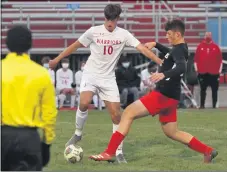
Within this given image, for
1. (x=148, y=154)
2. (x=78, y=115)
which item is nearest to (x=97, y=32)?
(x=78, y=115)

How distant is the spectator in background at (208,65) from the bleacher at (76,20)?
292cm

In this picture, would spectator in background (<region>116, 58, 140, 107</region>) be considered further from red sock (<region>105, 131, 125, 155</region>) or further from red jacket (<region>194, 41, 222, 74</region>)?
red sock (<region>105, 131, 125, 155</region>)

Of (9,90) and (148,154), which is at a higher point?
(9,90)

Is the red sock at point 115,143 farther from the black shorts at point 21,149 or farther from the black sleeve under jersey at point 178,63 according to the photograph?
the black shorts at point 21,149

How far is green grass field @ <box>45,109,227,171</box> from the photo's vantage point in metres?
10.2

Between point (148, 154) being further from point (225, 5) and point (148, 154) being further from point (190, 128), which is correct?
point (225, 5)

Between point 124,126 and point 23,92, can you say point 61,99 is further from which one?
point 23,92

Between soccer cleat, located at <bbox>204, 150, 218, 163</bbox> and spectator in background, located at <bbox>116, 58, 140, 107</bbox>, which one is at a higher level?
soccer cleat, located at <bbox>204, 150, 218, 163</bbox>

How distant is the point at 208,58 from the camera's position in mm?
23234

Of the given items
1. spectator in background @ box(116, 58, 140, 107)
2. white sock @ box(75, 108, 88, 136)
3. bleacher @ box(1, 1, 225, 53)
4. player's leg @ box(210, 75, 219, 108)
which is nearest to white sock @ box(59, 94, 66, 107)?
spectator in background @ box(116, 58, 140, 107)

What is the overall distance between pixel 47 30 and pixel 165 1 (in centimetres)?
539

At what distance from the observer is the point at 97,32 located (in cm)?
1104

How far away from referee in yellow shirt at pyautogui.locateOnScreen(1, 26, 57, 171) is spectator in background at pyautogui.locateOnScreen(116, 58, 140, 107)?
1694 centimetres

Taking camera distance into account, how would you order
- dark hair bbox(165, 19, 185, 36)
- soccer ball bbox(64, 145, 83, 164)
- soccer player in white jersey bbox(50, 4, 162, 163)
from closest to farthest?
dark hair bbox(165, 19, 185, 36) < soccer ball bbox(64, 145, 83, 164) < soccer player in white jersey bbox(50, 4, 162, 163)
